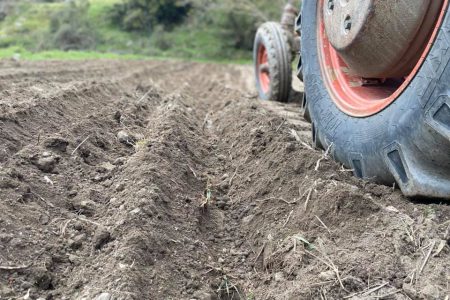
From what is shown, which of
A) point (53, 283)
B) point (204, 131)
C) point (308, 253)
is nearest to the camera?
point (53, 283)

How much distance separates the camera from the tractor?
75.5 inches

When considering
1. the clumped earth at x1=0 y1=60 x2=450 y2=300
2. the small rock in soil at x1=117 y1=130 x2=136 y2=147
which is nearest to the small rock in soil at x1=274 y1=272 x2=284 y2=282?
the clumped earth at x1=0 y1=60 x2=450 y2=300

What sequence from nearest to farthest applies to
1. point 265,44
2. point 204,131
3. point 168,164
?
point 168,164 → point 204,131 → point 265,44

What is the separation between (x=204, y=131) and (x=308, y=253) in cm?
252

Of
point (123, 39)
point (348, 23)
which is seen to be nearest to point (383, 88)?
point (348, 23)

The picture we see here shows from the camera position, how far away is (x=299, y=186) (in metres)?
2.48

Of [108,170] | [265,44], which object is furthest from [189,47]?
[108,170]

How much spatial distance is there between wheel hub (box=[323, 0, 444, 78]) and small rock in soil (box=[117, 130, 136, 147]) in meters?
1.58

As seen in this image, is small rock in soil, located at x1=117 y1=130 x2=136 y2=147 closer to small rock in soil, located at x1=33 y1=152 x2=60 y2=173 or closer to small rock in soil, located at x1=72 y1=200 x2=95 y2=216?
small rock in soil, located at x1=33 y1=152 x2=60 y2=173

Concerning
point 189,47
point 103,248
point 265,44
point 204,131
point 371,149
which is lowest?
point 189,47

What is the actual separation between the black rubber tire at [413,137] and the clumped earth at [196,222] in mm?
93

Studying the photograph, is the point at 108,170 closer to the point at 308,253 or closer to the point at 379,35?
the point at 308,253

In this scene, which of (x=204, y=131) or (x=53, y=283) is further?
(x=204, y=131)

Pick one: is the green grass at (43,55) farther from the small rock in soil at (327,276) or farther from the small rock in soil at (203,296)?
the small rock in soil at (327,276)
